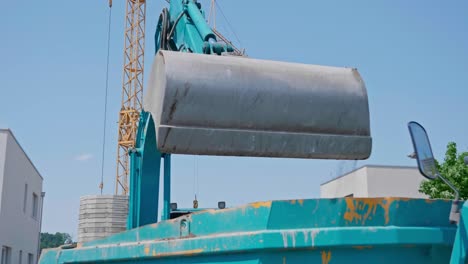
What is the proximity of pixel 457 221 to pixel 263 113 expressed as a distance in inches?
79.8

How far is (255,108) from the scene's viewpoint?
4.50 m

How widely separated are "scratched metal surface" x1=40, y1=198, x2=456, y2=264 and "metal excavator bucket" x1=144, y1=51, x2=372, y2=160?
1.26m

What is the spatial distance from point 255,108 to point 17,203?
22.0m

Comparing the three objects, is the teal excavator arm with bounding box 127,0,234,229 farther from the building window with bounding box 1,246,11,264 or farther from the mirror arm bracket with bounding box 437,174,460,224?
the building window with bounding box 1,246,11,264

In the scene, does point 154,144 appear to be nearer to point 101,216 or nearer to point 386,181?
point 101,216

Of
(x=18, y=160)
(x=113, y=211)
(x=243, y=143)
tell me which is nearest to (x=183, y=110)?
(x=243, y=143)

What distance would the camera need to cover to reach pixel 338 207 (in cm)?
282

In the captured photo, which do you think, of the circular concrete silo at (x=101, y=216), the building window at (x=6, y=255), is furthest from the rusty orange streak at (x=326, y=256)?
the building window at (x=6, y=255)

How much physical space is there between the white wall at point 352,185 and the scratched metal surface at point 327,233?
28.4 m

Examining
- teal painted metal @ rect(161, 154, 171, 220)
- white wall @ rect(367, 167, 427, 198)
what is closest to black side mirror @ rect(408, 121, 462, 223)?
teal painted metal @ rect(161, 154, 171, 220)

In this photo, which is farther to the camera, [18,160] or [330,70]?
[18,160]

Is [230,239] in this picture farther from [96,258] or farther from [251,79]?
[251,79]

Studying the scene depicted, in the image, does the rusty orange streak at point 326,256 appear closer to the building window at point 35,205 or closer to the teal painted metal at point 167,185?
the teal painted metal at point 167,185

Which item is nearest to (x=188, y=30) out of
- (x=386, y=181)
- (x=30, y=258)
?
(x=30, y=258)
